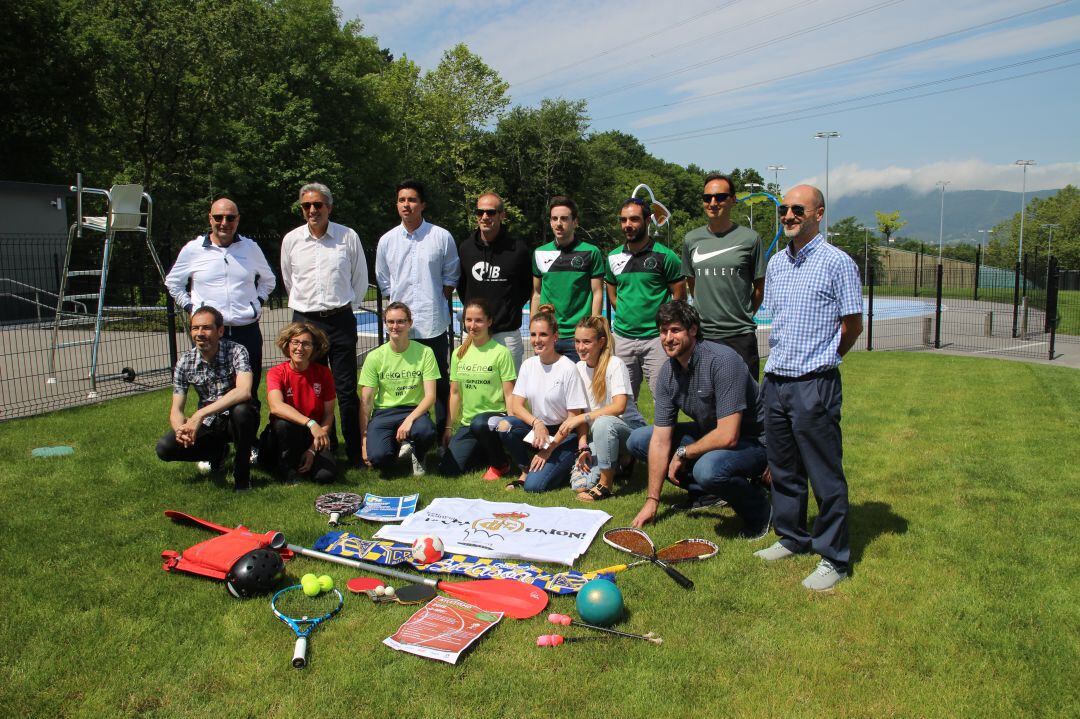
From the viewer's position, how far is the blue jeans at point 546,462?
5.89 metres

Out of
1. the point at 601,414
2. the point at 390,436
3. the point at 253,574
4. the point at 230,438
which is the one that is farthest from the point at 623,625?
the point at 230,438

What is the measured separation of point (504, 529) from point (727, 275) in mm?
2490

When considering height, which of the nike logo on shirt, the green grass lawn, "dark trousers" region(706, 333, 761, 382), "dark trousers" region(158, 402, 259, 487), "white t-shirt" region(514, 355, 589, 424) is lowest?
the green grass lawn

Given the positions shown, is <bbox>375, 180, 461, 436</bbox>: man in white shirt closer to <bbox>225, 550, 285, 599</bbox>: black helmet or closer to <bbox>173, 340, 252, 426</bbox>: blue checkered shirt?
<bbox>173, 340, 252, 426</bbox>: blue checkered shirt

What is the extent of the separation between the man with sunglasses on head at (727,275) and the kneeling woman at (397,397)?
2.42 meters

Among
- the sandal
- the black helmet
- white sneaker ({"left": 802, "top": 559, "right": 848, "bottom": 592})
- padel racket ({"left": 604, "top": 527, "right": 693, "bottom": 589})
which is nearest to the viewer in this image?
the black helmet

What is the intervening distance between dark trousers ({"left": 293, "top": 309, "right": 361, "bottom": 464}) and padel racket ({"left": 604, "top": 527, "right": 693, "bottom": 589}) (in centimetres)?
276

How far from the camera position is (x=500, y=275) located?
6.64 metres

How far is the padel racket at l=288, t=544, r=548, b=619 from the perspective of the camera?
378 centimetres

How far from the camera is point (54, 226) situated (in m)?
22.5

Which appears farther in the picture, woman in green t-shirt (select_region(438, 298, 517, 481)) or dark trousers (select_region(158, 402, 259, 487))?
woman in green t-shirt (select_region(438, 298, 517, 481))

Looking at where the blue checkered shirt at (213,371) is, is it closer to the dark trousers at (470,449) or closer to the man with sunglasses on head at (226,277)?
the man with sunglasses on head at (226,277)

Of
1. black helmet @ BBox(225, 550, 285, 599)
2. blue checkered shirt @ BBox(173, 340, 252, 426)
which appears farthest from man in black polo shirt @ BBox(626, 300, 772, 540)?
blue checkered shirt @ BBox(173, 340, 252, 426)

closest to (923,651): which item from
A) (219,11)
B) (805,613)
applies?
(805,613)
